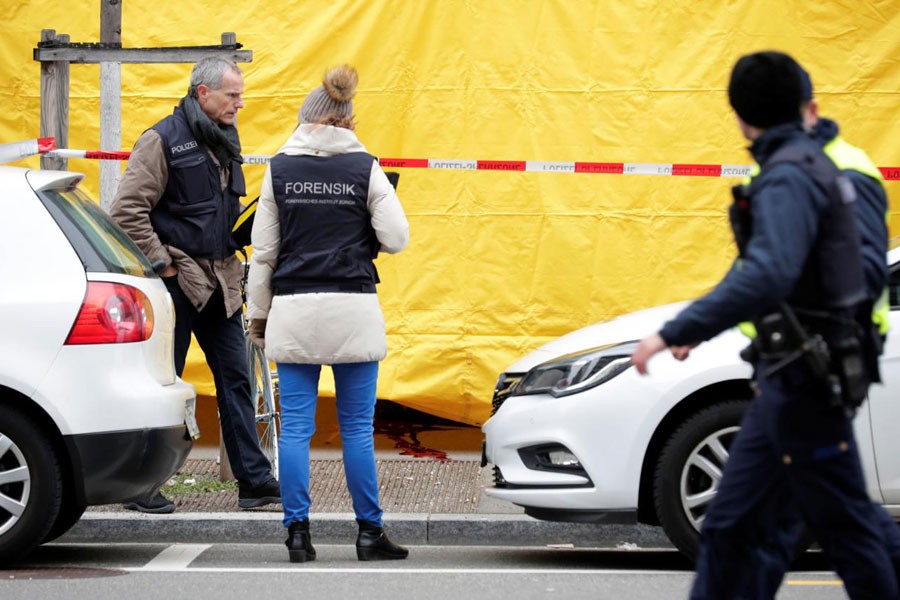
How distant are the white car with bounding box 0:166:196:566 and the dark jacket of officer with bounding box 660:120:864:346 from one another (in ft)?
9.19

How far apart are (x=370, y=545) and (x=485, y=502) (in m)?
1.18

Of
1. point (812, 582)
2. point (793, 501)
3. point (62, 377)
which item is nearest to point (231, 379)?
point (62, 377)

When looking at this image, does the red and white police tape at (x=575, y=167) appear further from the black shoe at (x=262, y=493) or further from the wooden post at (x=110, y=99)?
the black shoe at (x=262, y=493)

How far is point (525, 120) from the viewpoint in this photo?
8.80 meters

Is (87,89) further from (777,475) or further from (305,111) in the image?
(777,475)

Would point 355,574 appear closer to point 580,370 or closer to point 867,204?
point 580,370

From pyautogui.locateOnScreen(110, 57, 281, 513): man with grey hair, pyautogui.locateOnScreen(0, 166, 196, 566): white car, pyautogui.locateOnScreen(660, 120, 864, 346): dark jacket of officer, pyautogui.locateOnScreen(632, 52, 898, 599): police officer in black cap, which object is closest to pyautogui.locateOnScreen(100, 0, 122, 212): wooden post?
pyautogui.locateOnScreen(110, 57, 281, 513): man with grey hair

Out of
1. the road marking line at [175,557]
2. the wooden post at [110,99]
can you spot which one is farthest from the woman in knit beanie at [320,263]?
the wooden post at [110,99]

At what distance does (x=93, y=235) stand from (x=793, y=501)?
3198 mm

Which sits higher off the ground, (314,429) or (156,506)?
(314,429)

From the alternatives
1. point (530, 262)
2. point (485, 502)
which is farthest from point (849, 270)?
point (530, 262)

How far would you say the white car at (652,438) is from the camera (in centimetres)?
592

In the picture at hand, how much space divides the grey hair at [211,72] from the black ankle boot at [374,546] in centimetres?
219

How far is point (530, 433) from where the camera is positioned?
6117mm
